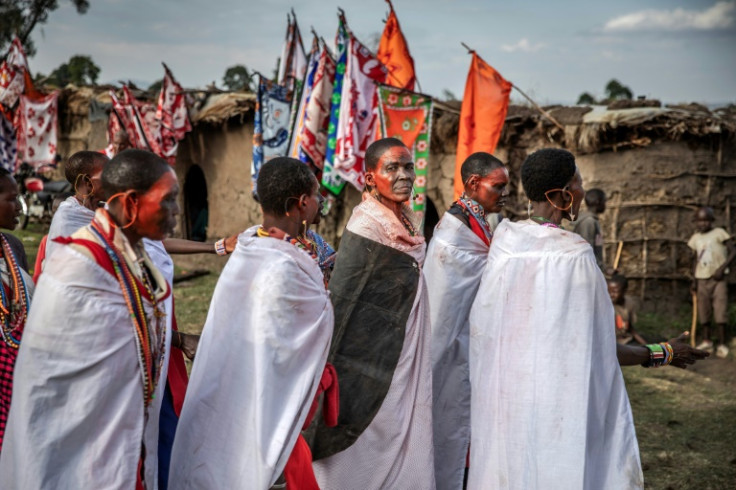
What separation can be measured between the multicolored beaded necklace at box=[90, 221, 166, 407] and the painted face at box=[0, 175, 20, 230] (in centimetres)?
119

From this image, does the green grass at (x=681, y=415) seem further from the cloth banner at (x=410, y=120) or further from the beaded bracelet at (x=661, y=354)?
the cloth banner at (x=410, y=120)

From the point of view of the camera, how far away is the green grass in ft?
17.4

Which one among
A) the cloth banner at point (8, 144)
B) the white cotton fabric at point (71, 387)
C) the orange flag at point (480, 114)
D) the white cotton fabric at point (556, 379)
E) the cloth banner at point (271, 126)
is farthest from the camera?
the cloth banner at point (8, 144)

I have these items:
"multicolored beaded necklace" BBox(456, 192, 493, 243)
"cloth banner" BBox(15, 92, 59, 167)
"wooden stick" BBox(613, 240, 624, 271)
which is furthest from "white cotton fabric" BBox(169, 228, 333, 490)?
"cloth banner" BBox(15, 92, 59, 167)

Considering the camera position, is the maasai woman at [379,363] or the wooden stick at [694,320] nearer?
the maasai woman at [379,363]

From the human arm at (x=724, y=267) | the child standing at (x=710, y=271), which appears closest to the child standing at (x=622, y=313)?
the child standing at (x=710, y=271)

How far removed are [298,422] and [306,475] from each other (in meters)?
0.33

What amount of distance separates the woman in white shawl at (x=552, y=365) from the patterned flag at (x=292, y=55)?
7986mm

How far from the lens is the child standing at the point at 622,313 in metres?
8.72

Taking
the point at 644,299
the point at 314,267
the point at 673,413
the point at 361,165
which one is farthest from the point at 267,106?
the point at 314,267

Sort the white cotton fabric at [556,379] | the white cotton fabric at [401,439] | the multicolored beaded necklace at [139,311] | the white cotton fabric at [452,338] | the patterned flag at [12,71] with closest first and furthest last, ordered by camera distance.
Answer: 1. the multicolored beaded necklace at [139,311]
2. the white cotton fabric at [556,379]
3. the white cotton fabric at [401,439]
4. the white cotton fabric at [452,338]
5. the patterned flag at [12,71]

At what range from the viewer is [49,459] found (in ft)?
7.95

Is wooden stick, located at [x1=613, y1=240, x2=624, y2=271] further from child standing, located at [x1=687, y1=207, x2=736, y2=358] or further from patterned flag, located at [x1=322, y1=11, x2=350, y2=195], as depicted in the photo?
patterned flag, located at [x1=322, y1=11, x2=350, y2=195]

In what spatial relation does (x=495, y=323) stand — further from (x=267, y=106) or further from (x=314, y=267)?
(x=267, y=106)
